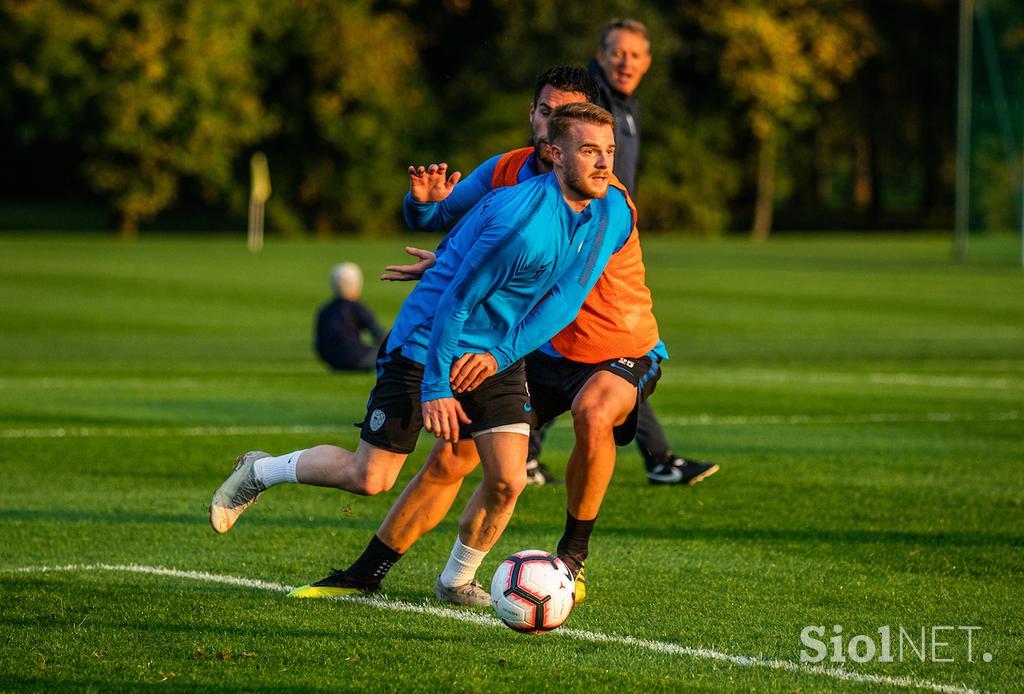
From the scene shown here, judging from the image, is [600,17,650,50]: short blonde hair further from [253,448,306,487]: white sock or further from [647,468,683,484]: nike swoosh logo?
[253,448,306,487]: white sock

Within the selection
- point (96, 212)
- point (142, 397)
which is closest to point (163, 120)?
point (96, 212)

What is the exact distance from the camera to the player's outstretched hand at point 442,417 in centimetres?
581

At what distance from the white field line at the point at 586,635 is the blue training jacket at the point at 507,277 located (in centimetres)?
98

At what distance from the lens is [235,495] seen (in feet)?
21.8

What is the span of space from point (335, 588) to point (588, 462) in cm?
118

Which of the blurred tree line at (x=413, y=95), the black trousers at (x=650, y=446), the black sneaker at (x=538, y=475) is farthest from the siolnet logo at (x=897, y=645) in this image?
the blurred tree line at (x=413, y=95)

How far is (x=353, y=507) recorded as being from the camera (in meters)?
8.88

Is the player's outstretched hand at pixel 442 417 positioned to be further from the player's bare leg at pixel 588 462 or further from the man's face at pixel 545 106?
the man's face at pixel 545 106

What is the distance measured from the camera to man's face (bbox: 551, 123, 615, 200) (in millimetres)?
5895

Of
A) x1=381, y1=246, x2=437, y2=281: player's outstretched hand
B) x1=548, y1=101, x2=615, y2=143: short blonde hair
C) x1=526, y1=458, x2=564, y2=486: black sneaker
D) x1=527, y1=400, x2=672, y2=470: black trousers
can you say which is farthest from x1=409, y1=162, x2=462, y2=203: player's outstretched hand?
x1=526, y1=458, x2=564, y2=486: black sneaker

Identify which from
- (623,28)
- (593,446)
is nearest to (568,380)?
(593,446)

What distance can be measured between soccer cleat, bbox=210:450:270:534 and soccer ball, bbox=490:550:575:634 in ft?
4.24

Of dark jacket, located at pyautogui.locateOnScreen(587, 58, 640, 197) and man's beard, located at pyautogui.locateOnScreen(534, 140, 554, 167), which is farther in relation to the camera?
dark jacket, located at pyautogui.locateOnScreen(587, 58, 640, 197)

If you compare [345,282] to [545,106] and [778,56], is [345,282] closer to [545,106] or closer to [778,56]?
[545,106]
